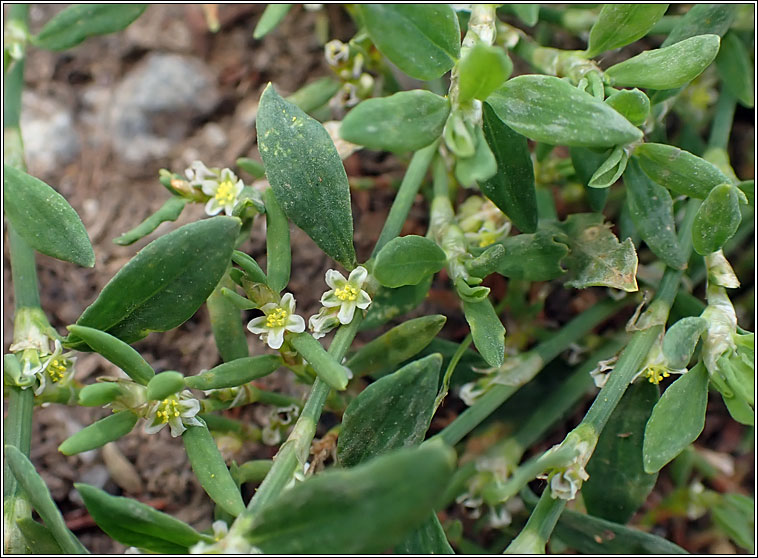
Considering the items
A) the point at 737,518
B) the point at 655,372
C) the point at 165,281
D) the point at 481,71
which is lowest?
the point at 737,518

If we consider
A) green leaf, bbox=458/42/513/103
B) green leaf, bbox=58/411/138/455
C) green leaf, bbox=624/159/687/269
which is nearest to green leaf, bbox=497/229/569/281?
green leaf, bbox=624/159/687/269

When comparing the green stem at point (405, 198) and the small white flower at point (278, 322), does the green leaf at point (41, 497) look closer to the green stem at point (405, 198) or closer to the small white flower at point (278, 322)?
the small white flower at point (278, 322)

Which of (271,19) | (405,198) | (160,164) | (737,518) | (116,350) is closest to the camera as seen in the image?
(116,350)

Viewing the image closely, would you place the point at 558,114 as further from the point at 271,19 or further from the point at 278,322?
the point at 271,19

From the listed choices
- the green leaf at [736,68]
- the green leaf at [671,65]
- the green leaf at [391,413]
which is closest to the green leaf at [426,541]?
the green leaf at [391,413]

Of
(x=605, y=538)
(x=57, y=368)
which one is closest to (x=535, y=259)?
(x=605, y=538)

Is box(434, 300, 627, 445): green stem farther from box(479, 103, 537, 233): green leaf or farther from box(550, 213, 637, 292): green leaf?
box(479, 103, 537, 233): green leaf

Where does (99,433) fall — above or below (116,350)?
below
